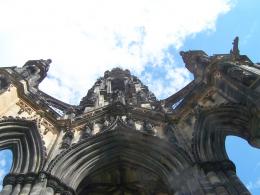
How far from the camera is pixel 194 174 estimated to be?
898cm

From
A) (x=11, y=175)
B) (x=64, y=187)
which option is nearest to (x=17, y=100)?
(x=11, y=175)

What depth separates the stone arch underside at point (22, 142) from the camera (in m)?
9.83

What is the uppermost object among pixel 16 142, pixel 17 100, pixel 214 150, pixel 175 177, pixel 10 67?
pixel 10 67

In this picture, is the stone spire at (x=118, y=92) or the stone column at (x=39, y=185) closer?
the stone column at (x=39, y=185)

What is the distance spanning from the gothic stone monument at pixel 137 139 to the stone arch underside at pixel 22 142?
27mm

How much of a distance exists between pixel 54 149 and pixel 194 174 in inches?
158

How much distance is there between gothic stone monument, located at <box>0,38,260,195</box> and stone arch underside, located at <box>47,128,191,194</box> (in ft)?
0.10

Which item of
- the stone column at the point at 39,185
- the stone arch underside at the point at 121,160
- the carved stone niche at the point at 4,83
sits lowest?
the stone column at the point at 39,185

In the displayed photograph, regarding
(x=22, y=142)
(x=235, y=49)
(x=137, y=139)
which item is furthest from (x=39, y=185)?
(x=235, y=49)

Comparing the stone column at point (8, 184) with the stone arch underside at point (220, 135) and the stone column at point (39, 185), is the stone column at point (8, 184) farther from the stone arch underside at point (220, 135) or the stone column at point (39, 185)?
the stone arch underside at point (220, 135)

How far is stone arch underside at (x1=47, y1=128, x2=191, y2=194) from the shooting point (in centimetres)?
954

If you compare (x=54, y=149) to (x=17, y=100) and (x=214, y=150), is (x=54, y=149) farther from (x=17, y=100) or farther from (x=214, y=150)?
(x=214, y=150)

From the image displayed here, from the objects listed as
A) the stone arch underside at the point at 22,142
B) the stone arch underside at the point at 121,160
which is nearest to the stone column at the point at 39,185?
the stone arch underside at the point at 121,160

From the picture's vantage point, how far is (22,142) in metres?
10.7
